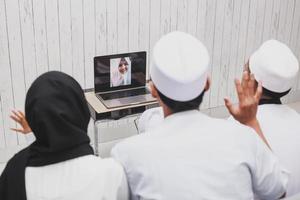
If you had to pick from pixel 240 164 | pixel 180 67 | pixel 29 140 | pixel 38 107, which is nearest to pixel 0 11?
pixel 29 140

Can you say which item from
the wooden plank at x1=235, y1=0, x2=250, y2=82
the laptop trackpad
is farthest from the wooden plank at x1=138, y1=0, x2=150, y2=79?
the wooden plank at x1=235, y1=0, x2=250, y2=82

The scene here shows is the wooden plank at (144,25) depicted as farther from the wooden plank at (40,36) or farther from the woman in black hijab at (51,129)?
the woman in black hijab at (51,129)

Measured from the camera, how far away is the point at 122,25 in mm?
3650

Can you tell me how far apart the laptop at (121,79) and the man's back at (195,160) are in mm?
1706

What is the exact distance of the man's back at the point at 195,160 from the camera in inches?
53.6

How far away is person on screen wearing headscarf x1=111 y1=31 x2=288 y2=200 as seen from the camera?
1.37 metres

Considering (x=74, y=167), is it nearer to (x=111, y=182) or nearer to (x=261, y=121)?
(x=111, y=182)

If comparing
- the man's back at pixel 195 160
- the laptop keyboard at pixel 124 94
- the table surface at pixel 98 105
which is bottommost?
the table surface at pixel 98 105

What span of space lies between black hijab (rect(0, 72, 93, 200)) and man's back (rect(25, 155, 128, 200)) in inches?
1.0

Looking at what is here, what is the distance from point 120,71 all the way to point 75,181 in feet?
5.70

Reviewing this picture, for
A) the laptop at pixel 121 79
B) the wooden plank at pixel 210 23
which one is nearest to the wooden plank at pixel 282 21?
the wooden plank at pixel 210 23

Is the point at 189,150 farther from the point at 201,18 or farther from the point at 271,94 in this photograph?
the point at 201,18

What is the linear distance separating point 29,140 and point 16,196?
1.64 feet

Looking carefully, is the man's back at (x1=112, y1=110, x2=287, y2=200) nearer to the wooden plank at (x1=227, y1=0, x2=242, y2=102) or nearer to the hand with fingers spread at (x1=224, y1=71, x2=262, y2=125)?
the hand with fingers spread at (x1=224, y1=71, x2=262, y2=125)
